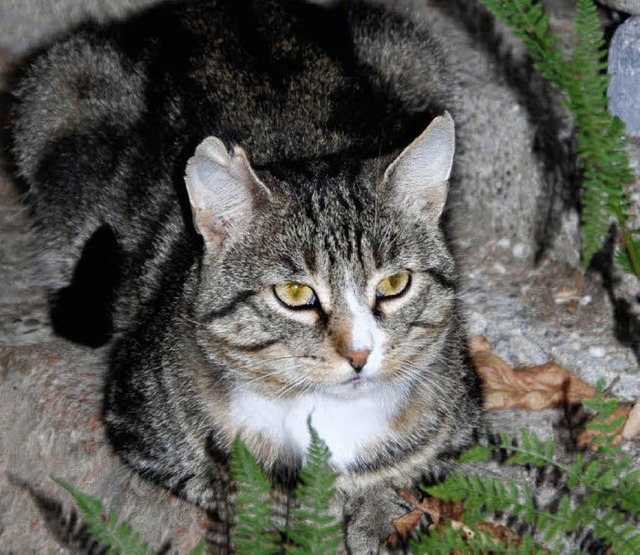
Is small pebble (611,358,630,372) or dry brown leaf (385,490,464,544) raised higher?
small pebble (611,358,630,372)

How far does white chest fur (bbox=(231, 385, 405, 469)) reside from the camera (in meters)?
3.52

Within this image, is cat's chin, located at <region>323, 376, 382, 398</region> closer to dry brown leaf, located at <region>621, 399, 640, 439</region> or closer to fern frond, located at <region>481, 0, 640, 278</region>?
fern frond, located at <region>481, 0, 640, 278</region>

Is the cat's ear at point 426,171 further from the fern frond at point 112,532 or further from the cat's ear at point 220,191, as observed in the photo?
the fern frond at point 112,532

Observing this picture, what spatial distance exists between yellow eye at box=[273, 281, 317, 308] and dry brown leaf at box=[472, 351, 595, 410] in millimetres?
1461

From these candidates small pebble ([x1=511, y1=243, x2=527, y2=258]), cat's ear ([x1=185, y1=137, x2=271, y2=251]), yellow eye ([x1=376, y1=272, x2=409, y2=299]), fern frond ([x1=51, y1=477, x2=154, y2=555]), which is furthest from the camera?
small pebble ([x1=511, y1=243, x2=527, y2=258])

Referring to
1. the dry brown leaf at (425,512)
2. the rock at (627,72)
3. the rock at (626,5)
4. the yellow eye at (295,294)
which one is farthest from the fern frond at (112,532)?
the rock at (626,5)

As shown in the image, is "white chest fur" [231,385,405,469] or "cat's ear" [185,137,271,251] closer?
"cat's ear" [185,137,271,251]

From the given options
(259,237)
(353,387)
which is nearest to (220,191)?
(259,237)

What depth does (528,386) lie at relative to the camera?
448 centimetres

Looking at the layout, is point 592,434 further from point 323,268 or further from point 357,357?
point 323,268

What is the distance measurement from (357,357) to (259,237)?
54cm

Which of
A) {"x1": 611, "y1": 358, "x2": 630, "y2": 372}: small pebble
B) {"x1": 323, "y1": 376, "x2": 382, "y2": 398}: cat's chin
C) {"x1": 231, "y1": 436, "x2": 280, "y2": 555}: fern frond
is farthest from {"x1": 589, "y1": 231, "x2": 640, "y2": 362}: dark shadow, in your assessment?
{"x1": 231, "y1": 436, "x2": 280, "y2": 555}: fern frond

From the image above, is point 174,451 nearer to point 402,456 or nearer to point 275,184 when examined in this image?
point 402,456

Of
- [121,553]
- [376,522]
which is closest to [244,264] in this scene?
[121,553]
